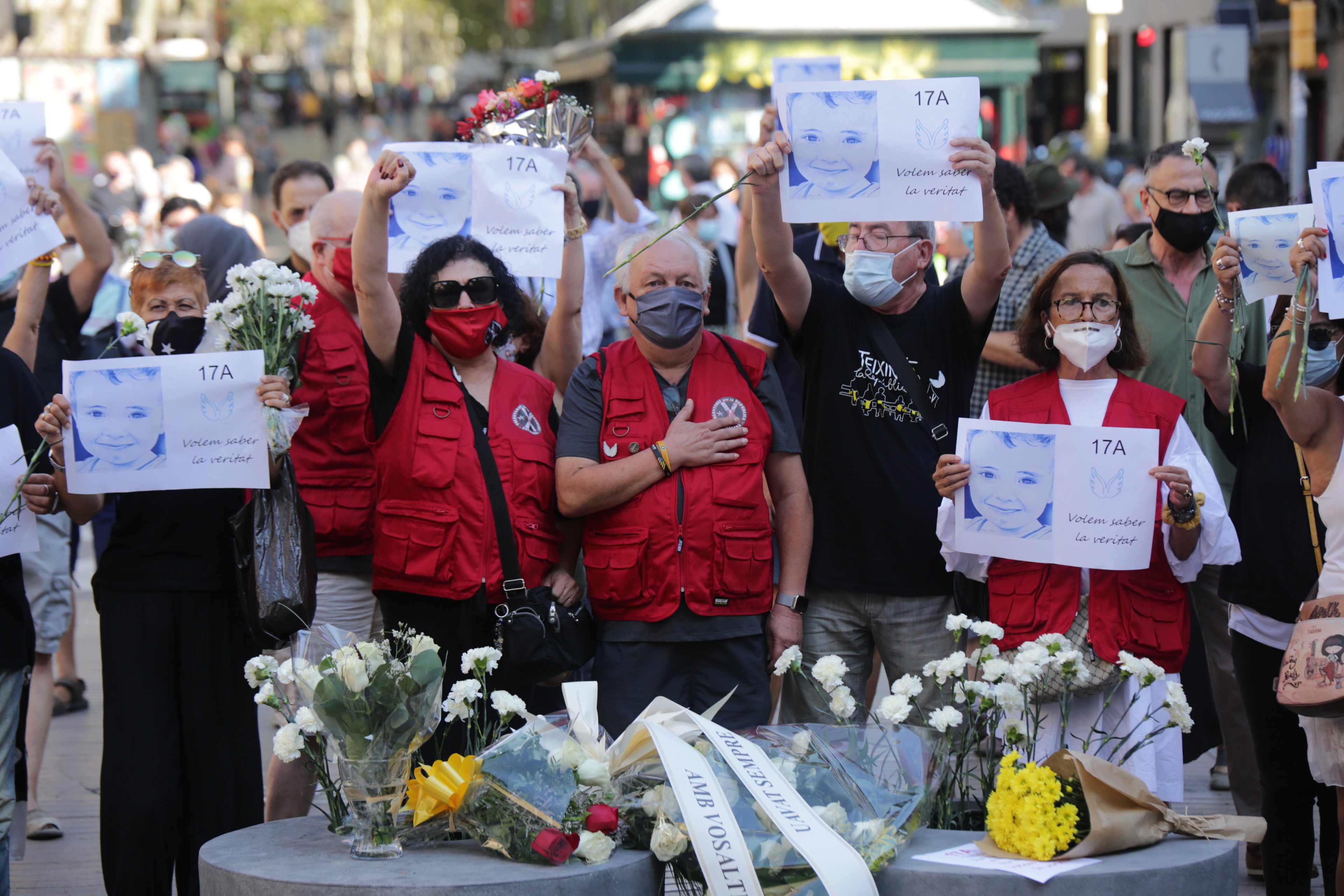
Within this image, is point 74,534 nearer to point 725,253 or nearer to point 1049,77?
point 725,253

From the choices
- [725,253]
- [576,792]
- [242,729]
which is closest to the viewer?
[576,792]

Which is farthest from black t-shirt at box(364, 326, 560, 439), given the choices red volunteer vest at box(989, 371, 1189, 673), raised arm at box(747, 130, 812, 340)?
red volunteer vest at box(989, 371, 1189, 673)

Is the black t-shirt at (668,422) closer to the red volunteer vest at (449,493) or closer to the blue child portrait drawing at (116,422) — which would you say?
the red volunteer vest at (449,493)

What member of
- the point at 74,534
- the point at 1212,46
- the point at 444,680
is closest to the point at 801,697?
the point at 444,680

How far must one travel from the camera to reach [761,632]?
4480 millimetres

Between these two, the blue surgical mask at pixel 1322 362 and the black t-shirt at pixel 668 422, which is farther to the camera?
the black t-shirt at pixel 668 422

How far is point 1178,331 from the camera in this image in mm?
5531

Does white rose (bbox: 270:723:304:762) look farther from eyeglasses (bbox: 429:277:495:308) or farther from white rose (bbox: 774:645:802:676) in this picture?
eyeglasses (bbox: 429:277:495:308)

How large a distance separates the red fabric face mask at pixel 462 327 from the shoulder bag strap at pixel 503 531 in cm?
33

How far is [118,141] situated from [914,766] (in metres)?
25.0

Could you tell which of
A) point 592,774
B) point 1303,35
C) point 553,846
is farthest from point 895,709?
point 1303,35

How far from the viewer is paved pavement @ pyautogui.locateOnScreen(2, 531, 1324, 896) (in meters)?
5.24

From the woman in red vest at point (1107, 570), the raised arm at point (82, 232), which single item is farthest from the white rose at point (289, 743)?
the raised arm at point (82, 232)

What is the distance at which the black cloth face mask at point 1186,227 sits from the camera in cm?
545
